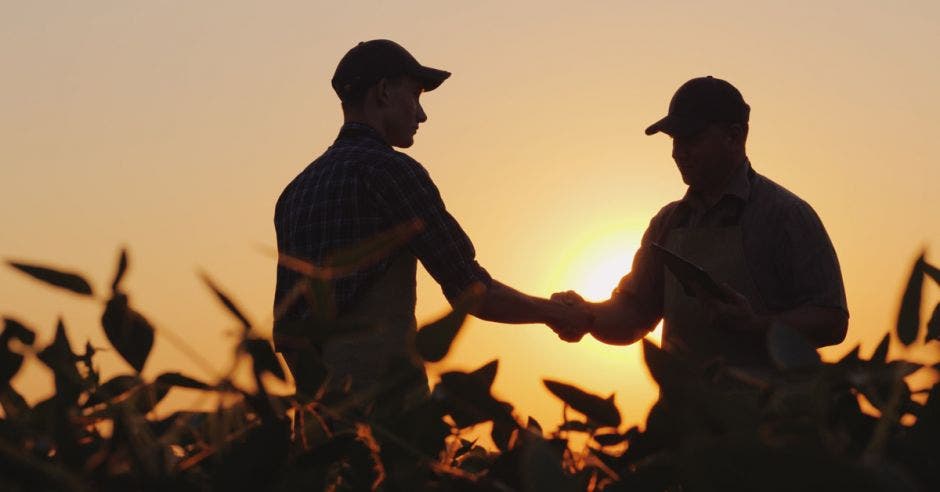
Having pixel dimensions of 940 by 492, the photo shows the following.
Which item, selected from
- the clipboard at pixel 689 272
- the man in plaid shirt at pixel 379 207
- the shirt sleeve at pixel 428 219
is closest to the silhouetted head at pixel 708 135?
the man in plaid shirt at pixel 379 207

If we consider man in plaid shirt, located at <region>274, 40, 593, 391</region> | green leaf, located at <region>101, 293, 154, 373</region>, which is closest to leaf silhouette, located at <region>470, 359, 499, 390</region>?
green leaf, located at <region>101, 293, 154, 373</region>

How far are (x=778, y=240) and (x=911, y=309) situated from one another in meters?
3.90

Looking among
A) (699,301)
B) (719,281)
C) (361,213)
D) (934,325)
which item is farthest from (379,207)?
(934,325)

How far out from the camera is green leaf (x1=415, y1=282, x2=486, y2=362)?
79 centimetres

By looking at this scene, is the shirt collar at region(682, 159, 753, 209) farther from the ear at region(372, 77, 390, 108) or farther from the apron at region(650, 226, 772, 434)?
the ear at region(372, 77, 390, 108)

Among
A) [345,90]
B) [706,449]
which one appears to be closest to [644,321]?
[345,90]

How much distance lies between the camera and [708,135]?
5.06 m

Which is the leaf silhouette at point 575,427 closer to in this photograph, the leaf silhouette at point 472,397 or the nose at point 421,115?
the leaf silhouette at point 472,397

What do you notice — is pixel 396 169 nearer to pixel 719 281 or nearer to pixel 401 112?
pixel 401 112

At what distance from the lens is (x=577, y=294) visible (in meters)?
5.66

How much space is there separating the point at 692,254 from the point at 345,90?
1.53m

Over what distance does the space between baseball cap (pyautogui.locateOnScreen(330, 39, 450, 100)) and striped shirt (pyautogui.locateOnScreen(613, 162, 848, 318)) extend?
1268 millimetres

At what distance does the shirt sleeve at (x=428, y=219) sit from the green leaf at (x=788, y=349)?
375 cm

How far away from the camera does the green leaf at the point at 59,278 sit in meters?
0.73
